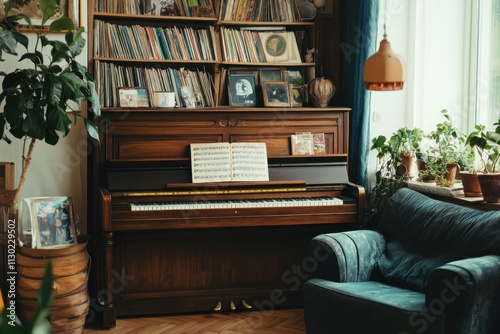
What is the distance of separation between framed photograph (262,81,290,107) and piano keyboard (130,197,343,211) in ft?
2.32

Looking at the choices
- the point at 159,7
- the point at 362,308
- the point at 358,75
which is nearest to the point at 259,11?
the point at 159,7

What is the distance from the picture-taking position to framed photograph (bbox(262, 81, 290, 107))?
4520mm

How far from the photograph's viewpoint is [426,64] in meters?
4.51

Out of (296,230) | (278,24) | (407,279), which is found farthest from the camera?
(278,24)

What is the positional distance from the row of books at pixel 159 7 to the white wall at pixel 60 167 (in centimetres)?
27

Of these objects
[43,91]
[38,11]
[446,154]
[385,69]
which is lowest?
[446,154]

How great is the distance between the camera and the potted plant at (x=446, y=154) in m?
3.97

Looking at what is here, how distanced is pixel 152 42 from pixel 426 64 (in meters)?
1.81

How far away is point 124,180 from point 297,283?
4.27 ft

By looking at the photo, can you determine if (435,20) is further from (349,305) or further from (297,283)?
(349,305)

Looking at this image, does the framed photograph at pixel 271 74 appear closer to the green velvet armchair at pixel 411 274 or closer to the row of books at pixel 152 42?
the row of books at pixel 152 42

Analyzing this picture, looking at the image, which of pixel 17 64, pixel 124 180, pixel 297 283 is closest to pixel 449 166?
pixel 297 283

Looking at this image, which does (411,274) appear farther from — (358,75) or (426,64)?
(426,64)

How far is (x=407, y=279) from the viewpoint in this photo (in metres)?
3.31
